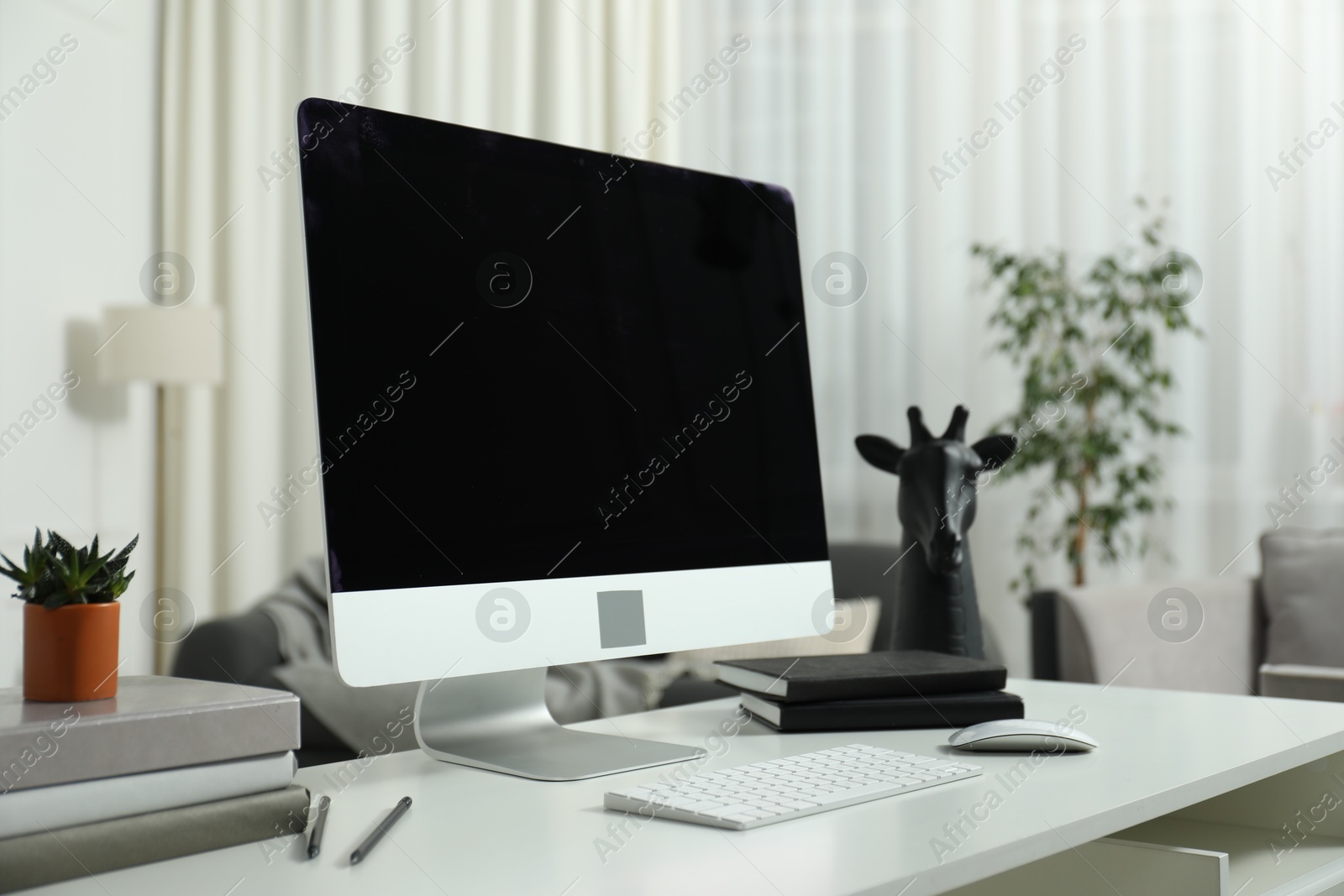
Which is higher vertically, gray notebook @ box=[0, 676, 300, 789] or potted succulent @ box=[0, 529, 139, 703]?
potted succulent @ box=[0, 529, 139, 703]

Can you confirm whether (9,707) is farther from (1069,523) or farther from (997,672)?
(1069,523)

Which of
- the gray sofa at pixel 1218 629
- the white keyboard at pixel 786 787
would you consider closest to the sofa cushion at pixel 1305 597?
the gray sofa at pixel 1218 629

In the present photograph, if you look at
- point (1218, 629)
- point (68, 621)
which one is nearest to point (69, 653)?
point (68, 621)

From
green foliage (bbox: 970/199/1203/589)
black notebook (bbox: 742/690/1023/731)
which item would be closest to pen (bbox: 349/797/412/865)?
black notebook (bbox: 742/690/1023/731)

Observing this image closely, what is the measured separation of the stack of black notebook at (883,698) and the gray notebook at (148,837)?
19.9 inches

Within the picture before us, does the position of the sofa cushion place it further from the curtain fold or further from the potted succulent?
the potted succulent

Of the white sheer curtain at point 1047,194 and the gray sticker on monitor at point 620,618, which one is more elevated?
the white sheer curtain at point 1047,194

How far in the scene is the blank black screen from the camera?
94 centimetres

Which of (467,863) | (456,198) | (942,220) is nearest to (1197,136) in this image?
(942,220)

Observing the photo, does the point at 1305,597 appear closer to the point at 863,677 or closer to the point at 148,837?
the point at 863,677

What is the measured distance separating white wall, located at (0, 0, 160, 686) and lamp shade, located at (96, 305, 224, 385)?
0.55ft

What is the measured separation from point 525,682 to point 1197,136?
335 centimetres

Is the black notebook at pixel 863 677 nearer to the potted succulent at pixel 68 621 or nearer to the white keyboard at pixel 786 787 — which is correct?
the white keyboard at pixel 786 787

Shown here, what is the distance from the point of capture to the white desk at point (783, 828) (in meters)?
0.64
